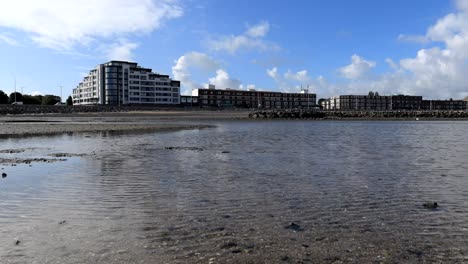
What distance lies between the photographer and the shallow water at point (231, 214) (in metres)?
7.17

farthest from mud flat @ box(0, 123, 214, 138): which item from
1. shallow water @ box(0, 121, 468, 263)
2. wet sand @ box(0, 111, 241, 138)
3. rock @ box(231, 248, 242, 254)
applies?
rock @ box(231, 248, 242, 254)

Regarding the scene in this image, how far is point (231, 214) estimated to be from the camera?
9.87 metres

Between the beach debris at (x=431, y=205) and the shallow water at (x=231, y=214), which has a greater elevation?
the beach debris at (x=431, y=205)

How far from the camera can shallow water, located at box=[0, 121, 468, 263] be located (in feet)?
23.5

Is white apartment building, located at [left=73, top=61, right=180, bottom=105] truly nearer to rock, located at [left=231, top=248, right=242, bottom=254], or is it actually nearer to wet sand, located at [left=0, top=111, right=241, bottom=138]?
wet sand, located at [left=0, top=111, right=241, bottom=138]

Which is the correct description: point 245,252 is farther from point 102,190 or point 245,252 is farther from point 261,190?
point 102,190

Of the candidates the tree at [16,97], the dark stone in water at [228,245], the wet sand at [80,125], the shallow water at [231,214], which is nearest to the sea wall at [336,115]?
the wet sand at [80,125]

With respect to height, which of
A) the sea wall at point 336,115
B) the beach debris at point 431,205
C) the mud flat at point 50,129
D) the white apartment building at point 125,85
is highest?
the white apartment building at point 125,85

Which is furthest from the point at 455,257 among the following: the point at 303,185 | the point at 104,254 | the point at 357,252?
the point at 303,185

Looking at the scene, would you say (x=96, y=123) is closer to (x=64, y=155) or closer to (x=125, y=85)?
(x=64, y=155)

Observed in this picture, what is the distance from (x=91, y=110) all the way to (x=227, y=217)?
140m

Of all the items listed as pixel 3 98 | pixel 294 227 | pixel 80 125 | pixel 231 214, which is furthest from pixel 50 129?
pixel 3 98

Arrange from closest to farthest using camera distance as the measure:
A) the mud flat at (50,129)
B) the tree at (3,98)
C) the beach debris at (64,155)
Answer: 1. the beach debris at (64,155)
2. the mud flat at (50,129)
3. the tree at (3,98)

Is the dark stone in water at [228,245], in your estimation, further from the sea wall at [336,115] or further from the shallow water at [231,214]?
the sea wall at [336,115]
